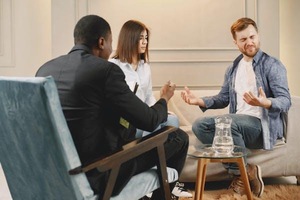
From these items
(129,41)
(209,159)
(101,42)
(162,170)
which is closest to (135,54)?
(129,41)

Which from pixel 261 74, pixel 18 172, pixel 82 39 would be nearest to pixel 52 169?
pixel 18 172

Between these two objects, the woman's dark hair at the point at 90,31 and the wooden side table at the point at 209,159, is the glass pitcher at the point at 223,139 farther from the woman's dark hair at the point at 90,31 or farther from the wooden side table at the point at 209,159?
the woman's dark hair at the point at 90,31

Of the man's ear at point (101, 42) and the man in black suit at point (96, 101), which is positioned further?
the man's ear at point (101, 42)

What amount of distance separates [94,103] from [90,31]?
1.14ft

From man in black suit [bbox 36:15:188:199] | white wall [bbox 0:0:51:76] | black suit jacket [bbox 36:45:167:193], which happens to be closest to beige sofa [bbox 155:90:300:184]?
man in black suit [bbox 36:15:188:199]

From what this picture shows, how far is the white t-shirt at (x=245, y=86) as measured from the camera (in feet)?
9.77

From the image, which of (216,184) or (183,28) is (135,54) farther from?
(183,28)

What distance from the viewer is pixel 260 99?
2688mm

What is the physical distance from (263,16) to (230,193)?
2585mm

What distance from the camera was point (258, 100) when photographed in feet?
8.75

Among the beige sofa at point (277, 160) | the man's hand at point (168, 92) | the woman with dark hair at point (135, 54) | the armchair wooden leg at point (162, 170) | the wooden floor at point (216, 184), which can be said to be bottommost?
the wooden floor at point (216, 184)

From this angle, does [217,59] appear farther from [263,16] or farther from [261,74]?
[261,74]

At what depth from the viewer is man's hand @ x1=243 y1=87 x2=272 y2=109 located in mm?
2643

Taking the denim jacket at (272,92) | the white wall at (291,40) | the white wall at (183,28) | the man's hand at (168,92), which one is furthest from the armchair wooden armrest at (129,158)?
the white wall at (291,40)
